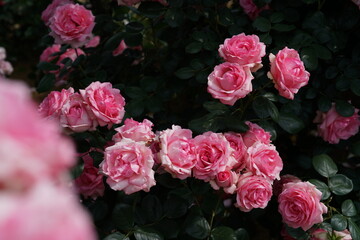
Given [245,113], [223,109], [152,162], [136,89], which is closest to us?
[152,162]

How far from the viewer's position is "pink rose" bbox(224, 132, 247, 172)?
125cm

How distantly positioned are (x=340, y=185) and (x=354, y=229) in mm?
132

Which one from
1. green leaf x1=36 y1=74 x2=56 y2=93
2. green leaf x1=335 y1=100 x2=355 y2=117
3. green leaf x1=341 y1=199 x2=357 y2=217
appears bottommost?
green leaf x1=36 y1=74 x2=56 y2=93

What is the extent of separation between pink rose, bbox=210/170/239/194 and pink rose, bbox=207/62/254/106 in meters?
0.19

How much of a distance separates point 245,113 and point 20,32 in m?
3.61

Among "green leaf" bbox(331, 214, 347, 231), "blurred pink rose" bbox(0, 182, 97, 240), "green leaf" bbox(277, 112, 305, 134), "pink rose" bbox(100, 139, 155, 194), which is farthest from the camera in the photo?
"green leaf" bbox(277, 112, 305, 134)

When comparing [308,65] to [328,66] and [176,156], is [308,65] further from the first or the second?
[176,156]

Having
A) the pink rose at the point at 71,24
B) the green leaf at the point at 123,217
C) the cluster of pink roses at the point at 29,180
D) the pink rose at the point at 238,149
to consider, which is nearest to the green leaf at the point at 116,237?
the green leaf at the point at 123,217

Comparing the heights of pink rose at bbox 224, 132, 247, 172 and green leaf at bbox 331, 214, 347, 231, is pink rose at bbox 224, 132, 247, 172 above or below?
above

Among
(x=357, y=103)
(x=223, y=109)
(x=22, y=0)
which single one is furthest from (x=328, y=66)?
(x=22, y=0)

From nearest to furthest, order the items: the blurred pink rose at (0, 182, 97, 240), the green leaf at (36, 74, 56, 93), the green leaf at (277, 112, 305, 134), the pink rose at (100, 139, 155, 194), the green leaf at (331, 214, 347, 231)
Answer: the blurred pink rose at (0, 182, 97, 240) → the pink rose at (100, 139, 155, 194) → the green leaf at (331, 214, 347, 231) → the green leaf at (277, 112, 305, 134) → the green leaf at (36, 74, 56, 93)

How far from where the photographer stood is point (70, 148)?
324 mm

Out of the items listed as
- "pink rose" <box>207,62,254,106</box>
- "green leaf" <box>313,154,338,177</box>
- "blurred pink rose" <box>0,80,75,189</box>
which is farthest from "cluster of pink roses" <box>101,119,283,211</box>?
"blurred pink rose" <box>0,80,75,189</box>

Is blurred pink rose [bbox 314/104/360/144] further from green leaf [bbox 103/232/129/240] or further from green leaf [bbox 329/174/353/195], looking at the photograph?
green leaf [bbox 103/232/129/240]
